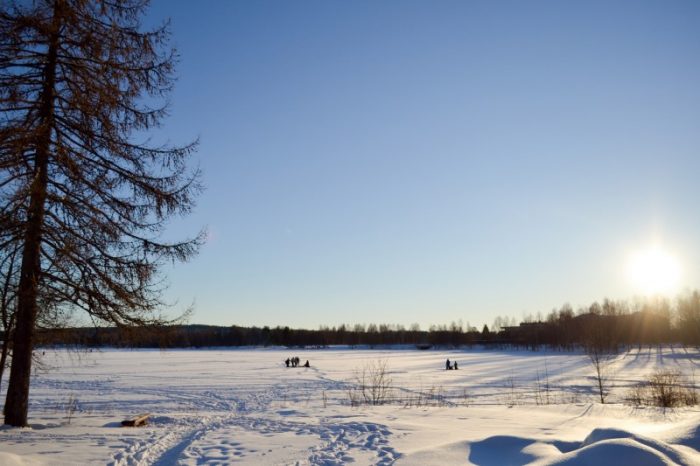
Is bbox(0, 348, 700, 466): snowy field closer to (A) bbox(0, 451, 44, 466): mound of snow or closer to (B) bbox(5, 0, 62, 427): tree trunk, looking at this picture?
(A) bbox(0, 451, 44, 466): mound of snow

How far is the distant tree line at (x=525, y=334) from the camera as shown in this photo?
9.89 meters

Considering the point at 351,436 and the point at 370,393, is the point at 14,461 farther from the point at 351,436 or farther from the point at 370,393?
the point at 370,393

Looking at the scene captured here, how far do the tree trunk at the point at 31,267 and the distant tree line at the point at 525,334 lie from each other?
39cm

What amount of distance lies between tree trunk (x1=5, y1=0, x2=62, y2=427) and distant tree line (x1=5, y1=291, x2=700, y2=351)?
0.39 meters

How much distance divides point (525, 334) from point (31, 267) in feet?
359

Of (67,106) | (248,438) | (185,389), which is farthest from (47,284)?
(185,389)

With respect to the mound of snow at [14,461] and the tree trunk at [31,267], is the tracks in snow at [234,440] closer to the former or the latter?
the mound of snow at [14,461]

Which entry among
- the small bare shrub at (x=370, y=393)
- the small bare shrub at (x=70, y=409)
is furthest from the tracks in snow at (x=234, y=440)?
the small bare shrub at (x=370, y=393)

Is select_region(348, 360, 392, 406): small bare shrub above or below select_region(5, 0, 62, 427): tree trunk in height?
below

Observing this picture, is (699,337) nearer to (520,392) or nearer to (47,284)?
(520,392)

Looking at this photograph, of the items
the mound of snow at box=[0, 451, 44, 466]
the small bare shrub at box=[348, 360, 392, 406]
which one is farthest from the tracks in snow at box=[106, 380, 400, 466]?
the small bare shrub at box=[348, 360, 392, 406]

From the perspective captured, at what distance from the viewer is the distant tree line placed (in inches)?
389

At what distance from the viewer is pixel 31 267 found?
356 inches

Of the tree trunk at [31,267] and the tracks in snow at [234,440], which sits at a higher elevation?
the tree trunk at [31,267]
